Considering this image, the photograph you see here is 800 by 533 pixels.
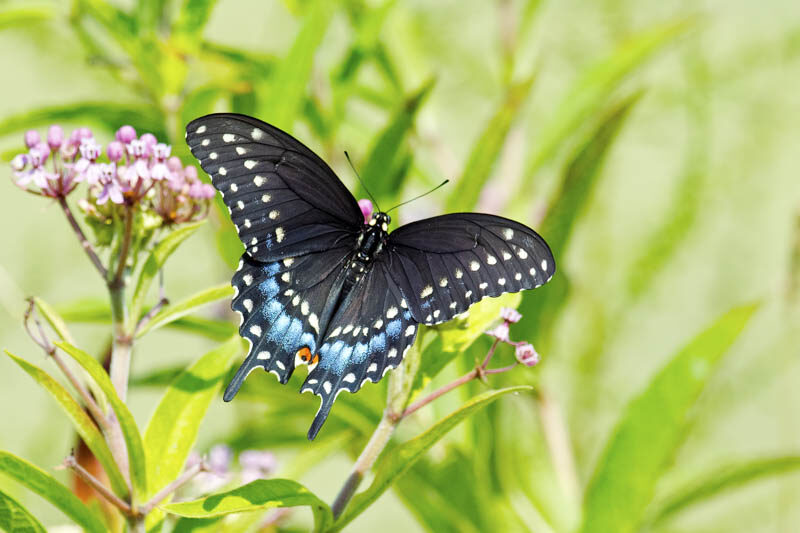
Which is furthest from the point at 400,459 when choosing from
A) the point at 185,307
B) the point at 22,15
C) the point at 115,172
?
the point at 22,15

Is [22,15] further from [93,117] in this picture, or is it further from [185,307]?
[185,307]

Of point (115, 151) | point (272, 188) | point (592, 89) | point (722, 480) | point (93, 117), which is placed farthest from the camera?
point (592, 89)

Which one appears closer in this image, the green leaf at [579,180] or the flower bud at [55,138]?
the flower bud at [55,138]

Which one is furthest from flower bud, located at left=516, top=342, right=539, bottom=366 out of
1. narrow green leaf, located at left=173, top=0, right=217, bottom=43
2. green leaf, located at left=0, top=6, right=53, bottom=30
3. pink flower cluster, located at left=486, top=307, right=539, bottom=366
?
green leaf, located at left=0, top=6, right=53, bottom=30

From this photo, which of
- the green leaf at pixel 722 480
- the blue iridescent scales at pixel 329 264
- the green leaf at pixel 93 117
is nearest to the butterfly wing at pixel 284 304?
the blue iridescent scales at pixel 329 264

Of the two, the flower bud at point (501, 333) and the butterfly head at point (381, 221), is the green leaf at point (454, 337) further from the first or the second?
the butterfly head at point (381, 221)

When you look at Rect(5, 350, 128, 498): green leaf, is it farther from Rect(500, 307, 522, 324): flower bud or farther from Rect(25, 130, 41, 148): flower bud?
Rect(500, 307, 522, 324): flower bud
